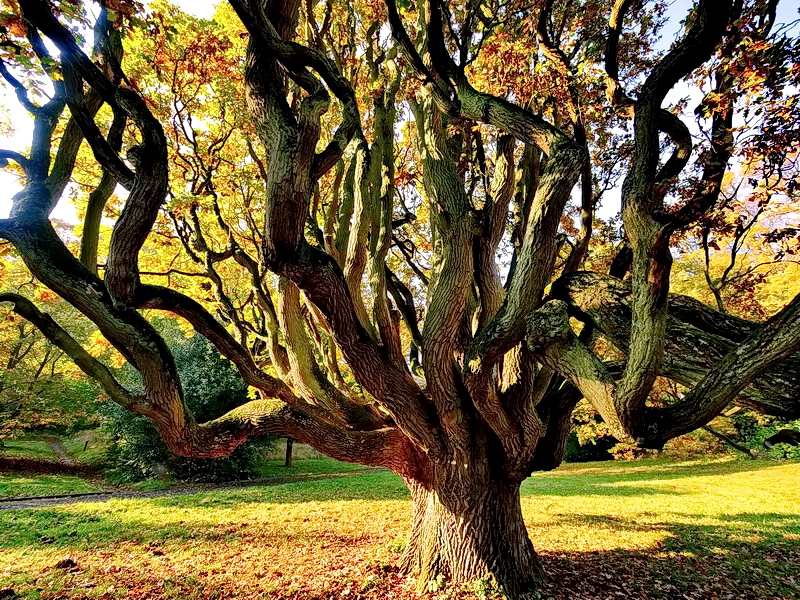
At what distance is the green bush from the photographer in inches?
531

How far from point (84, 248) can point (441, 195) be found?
3.93m

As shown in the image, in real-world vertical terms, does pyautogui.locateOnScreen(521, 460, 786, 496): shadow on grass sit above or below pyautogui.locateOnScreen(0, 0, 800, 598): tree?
below

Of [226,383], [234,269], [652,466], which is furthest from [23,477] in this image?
[652,466]

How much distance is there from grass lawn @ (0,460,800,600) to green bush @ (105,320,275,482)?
307 centimetres

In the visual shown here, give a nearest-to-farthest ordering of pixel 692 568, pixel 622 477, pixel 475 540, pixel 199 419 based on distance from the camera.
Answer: pixel 475 540, pixel 692 568, pixel 199 419, pixel 622 477

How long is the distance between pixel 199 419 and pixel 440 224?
14.3 metres

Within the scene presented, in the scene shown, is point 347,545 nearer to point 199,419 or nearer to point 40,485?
point 199,419

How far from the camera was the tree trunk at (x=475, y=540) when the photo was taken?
181 inches

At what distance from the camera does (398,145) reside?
8.24 metres

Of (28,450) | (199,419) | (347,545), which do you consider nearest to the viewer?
(347,545)

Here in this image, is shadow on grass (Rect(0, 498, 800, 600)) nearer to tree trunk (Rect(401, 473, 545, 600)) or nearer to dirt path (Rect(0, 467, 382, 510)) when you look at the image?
tree trunk (Rect(401, 473, 545, 600))

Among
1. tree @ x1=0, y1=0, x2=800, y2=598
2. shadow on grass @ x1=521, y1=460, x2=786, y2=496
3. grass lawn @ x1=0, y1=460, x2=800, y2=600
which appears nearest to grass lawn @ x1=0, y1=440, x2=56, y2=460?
grass lawn @ x1=0, y1=460, x2=800, y2=600

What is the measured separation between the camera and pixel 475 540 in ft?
15.2

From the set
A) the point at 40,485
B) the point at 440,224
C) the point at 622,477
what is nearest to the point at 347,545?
the point at 440,224
